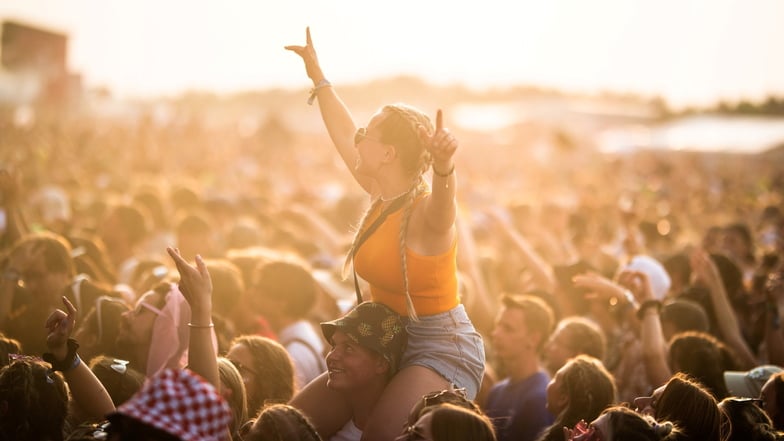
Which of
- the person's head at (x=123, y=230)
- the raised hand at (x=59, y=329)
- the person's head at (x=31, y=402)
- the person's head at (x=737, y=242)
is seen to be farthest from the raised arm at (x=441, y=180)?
the person's head at (x=737, y=242)

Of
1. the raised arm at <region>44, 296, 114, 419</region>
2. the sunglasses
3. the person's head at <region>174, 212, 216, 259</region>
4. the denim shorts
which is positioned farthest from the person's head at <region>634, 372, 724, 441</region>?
the person's head at <region>174, 212, 216, 259</region>

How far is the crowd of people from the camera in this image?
300cm

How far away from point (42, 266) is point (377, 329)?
8.63 ft

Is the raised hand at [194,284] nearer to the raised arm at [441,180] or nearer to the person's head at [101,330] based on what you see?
the raised arm at [441,180]

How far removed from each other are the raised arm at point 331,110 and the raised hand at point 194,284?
990 mm

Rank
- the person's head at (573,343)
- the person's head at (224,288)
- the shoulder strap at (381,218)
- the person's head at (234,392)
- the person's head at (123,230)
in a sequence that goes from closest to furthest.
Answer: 1. the shoulder strap at (381,218)
2. the person's head at (234,392)
3. the person's head at (573,343)
4. the person's head at (224,288)
5. the person's head at (123,230)

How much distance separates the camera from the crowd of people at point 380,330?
3000mm

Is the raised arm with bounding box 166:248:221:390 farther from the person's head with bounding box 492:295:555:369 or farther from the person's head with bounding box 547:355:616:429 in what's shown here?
the person's head with bounding box 492:295:555:369

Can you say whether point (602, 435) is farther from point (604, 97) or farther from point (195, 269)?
point (604, 97)

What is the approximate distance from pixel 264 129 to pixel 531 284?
2289 cm

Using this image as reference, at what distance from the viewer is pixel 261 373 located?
3924 millimetres

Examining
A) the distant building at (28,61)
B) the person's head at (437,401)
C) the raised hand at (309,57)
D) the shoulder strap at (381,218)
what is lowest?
the person's head at (437,401)

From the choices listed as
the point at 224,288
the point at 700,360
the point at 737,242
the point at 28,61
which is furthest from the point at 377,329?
the point at 28,61

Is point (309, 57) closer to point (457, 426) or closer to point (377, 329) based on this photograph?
point (377, 329)
